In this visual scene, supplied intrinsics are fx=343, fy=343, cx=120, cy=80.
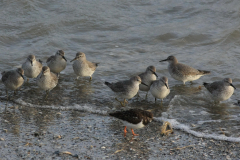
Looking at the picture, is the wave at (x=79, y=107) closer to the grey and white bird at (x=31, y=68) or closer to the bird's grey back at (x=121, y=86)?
the bird's grey back at (x=121, y=86)

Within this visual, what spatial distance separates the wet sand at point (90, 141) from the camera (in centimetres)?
591

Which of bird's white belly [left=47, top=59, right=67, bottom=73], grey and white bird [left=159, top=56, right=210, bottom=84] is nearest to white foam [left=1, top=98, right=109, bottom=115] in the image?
bird's white belly [left=47, top=59, right=67, bottom=73]

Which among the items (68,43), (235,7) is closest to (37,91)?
(68,43)

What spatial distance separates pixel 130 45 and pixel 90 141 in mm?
7860

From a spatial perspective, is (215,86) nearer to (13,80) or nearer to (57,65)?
(57,65)

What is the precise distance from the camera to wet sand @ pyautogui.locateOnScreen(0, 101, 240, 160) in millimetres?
5910

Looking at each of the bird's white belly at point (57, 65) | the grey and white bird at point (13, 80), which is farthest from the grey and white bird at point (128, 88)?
the bird's white belly at point (57, 65)

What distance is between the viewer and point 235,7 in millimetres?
17328

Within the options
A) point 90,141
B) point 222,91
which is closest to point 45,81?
point 90,141

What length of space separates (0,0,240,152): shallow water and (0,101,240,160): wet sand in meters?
0.45

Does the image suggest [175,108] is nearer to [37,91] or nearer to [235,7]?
[37,91]

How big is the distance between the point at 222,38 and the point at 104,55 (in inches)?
201

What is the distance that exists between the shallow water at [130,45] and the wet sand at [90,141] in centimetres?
45

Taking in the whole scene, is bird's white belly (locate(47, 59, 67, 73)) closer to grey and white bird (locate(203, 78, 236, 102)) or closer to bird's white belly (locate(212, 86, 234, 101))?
grey and white bird (locate(203, 78, 236, 102))
